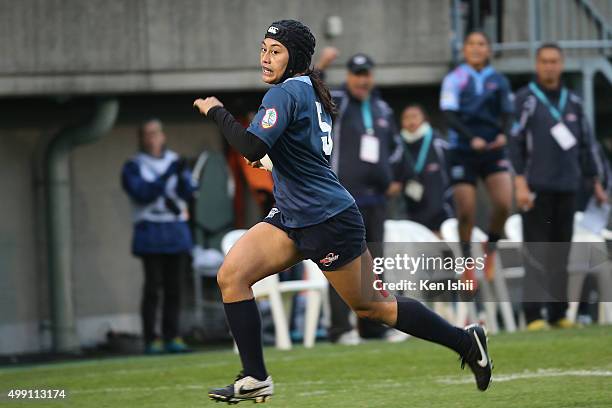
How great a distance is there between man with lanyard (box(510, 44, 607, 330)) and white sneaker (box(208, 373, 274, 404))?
6069mm

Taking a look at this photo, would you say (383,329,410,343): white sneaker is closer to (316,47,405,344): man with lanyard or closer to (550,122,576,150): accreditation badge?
(316,47,405,344): man with lanyard

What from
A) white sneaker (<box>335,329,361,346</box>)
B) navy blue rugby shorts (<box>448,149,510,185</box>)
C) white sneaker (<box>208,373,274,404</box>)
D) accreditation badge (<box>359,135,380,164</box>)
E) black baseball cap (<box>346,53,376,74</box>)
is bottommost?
white sneaker (<box>335,329,361,346</box>)

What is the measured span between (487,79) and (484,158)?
702mm

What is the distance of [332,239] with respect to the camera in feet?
24.6

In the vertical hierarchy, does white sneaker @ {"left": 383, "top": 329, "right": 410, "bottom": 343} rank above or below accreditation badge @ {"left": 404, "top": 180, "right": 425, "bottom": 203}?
below

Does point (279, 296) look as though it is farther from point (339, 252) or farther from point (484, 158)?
point (339, 252)

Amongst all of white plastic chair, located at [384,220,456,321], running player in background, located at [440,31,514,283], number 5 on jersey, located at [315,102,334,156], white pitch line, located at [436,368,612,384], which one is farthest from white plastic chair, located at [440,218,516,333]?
number 5 on jersey, located at [315,102,334,156]

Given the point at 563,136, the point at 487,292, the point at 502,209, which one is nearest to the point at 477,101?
the point at 563,136

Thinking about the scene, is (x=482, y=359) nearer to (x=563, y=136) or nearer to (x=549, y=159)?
(x=549, y=159)

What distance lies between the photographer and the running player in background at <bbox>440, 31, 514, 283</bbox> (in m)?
13.7

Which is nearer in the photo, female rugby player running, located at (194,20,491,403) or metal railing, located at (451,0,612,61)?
female rugby player running, located at (194,20,491,403)

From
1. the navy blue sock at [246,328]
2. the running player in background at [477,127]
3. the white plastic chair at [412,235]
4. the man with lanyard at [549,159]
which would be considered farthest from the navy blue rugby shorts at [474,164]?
the navy blue sock at [246,328]

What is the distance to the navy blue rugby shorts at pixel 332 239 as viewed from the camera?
7.50 metres

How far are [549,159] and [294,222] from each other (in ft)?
20.1
